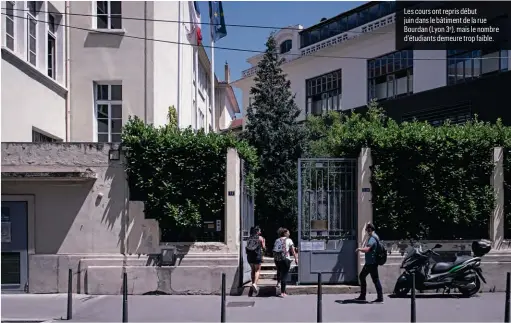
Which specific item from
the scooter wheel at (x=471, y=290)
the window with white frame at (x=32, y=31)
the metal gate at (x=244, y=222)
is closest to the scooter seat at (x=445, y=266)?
the scooter wheel at (x=471, y=290)

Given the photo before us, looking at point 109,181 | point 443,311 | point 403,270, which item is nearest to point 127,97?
point 109,181

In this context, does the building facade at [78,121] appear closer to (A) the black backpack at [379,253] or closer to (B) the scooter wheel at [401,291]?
(A) the black backpack at [379,253]

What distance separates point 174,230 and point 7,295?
4057mm

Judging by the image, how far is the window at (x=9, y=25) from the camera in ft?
52.0

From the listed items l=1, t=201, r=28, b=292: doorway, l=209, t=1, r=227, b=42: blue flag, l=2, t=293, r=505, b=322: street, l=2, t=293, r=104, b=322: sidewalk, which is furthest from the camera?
l=209, t=1, r=227, b=42: blue flag

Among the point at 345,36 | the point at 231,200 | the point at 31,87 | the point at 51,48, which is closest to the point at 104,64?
the point at 51,48

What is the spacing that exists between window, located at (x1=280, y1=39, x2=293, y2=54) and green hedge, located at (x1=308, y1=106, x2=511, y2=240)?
27.1 meters

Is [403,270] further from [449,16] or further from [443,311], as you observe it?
[449,16]

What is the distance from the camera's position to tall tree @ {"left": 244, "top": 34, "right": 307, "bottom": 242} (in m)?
20.5

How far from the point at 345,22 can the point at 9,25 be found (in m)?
22.8

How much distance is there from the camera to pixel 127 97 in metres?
20.4

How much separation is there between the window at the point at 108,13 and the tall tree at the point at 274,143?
592 cm

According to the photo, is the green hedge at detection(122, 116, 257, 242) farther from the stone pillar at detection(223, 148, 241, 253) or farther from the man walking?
the man walking

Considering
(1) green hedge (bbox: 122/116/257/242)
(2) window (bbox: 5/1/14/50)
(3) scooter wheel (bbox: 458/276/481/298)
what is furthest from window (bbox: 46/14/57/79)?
(3) scooter wheel (bbox: 458/276/481/298)
